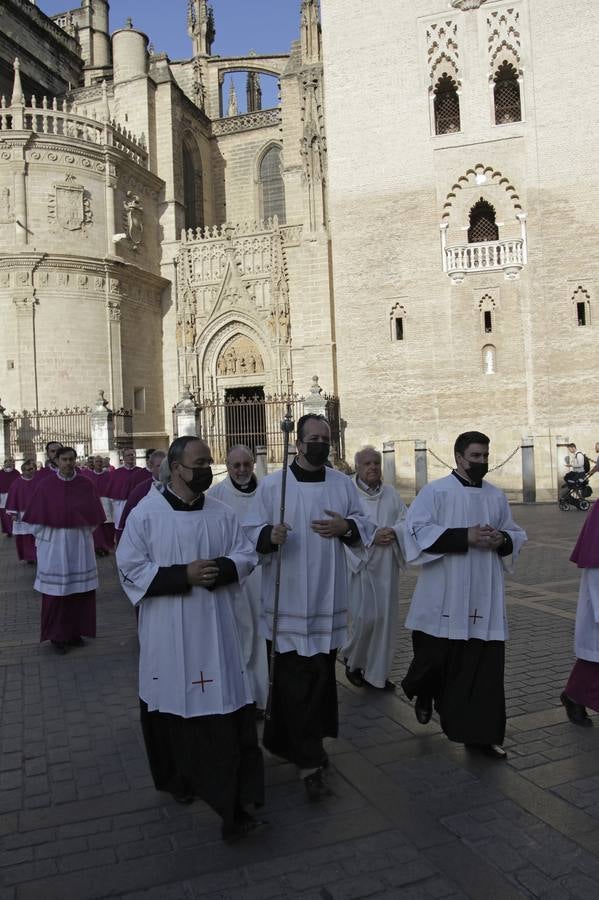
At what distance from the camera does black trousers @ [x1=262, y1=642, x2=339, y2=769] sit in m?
4.20

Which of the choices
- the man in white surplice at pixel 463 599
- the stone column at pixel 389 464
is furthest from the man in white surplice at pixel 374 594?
the stone column at pixel 389 464

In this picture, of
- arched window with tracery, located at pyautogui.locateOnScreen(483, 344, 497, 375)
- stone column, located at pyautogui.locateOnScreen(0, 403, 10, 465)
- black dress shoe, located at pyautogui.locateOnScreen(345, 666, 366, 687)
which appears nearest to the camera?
black dress shoe, located at pyautogui.locateOnScreen(345, 666, 366, 687)

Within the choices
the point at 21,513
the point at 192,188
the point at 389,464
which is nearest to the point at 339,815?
the point at 21,513

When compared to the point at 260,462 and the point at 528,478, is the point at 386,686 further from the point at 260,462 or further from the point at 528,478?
the point at 260,462

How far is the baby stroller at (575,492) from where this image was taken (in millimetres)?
17000

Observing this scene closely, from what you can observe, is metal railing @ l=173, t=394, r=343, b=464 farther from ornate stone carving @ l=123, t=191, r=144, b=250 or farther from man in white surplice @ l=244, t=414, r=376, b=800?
man in white surplice @ l=244, t=414, r=376, b=800

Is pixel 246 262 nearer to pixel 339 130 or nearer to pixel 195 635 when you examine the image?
pixel 339 130

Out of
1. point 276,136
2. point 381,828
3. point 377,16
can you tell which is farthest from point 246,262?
point 381,828

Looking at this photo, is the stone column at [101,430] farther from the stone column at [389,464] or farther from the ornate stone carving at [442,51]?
the ornate stone carving at [442,51]

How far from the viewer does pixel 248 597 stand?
5.48m

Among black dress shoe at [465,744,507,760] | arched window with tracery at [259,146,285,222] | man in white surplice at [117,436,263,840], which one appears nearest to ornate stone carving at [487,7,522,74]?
arched window with tracery at [259,146,285,222]

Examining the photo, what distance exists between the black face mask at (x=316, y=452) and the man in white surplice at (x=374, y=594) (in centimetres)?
126

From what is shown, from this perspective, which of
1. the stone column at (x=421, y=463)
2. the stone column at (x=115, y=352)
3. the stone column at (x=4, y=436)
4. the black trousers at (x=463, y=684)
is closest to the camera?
the black trousers at (x=463, y=684)

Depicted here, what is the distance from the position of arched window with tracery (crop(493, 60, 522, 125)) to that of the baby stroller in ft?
40.9
